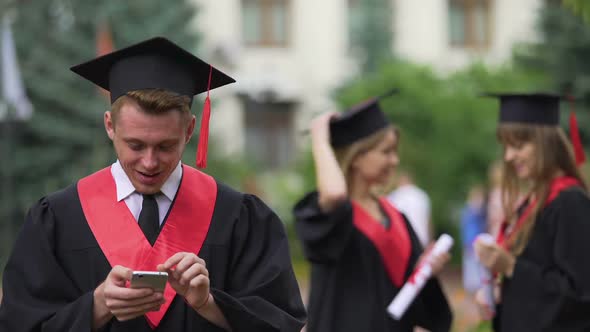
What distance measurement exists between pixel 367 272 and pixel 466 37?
2286 cm

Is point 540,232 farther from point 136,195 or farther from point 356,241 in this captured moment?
point 136,195

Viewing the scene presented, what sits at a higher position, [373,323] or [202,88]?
[202,88]

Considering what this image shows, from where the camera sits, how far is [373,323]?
4895mm

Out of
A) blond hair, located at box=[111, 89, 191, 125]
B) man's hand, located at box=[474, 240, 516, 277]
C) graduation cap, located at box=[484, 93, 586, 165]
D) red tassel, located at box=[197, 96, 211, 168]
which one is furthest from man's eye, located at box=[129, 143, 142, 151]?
graduation cap, located at box=[484, 93, 586, 165]

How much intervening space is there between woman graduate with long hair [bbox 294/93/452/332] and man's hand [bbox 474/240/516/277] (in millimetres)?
190

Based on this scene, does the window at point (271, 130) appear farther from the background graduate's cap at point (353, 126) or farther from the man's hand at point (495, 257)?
the man's hand at point (495, 257)

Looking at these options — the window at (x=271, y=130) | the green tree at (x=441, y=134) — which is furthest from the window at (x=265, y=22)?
the green tree at (x=441, y=134)

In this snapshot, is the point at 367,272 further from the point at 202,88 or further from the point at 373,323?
the point at 202,88

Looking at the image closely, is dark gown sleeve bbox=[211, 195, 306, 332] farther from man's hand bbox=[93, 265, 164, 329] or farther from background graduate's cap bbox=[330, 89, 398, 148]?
background graduate's cap bbox=[330, 89, 398, 148]

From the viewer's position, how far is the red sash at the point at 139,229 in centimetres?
317

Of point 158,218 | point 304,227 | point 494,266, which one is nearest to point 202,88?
point 158,218

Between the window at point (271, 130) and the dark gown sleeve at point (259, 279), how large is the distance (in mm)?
22231

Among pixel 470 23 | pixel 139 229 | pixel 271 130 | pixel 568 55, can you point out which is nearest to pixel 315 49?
pixel 271 130

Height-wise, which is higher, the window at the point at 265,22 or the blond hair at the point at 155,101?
the window at the point at 265,22
